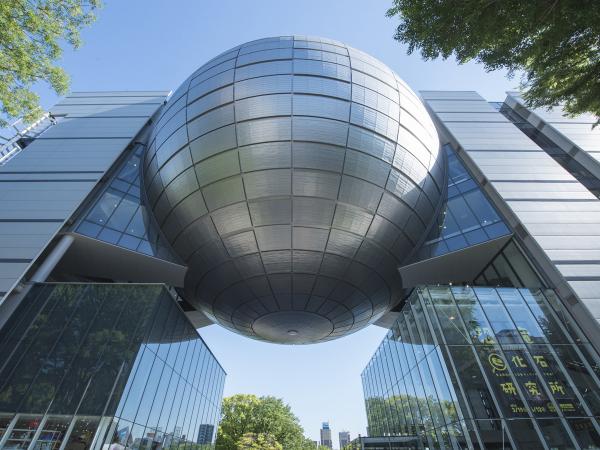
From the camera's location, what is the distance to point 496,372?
41.4ft

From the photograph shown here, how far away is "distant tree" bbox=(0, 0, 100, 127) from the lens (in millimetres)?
10742

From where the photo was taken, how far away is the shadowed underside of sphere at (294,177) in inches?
594

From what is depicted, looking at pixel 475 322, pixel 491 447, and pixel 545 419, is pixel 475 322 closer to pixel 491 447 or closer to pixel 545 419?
pixel 545 419

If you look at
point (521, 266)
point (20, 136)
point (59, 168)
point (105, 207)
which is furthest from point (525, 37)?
point (20, 136)

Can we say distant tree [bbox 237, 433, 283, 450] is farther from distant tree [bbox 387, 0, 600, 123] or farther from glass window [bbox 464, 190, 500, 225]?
distant tree [bbox 387, 0, 600, 123]

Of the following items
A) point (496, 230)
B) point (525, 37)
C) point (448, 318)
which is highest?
point (496, 230)

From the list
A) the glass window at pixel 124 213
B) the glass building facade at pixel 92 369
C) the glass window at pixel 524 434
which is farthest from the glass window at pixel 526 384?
the glass window at pixel 124 213

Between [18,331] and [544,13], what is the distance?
69.0 feet

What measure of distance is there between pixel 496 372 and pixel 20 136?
33.0m

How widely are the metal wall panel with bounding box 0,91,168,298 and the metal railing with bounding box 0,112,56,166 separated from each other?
3.13 feet

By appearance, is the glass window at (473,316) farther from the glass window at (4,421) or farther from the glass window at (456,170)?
the glass window at (4,421)

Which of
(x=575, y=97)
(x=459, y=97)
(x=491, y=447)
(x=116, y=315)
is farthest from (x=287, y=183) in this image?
(x=459, y=97)

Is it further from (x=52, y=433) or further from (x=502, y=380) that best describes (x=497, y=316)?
(x=52, y=433)

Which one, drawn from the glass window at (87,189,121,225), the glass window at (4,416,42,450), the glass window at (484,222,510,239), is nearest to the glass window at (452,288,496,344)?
the glass window at (484,222,510,239)
